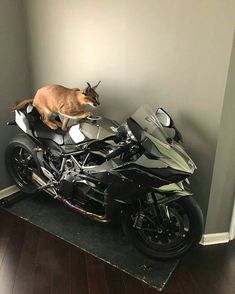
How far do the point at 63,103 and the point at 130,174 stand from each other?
0.63 metres

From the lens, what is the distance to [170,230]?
1.82m

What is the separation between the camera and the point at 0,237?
2072 millimetres

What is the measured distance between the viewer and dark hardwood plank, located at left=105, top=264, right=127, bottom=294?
1686 mm

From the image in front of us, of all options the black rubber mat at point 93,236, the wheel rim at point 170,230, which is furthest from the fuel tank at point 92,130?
the black rubber mat at point 93,236

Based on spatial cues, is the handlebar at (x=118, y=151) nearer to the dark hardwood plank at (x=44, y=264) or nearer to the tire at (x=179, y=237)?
the tire at (x=179, y=237)

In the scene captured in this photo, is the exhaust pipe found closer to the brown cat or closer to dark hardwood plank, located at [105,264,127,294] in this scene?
dark hardwood plank, located at [105,264,127,294]

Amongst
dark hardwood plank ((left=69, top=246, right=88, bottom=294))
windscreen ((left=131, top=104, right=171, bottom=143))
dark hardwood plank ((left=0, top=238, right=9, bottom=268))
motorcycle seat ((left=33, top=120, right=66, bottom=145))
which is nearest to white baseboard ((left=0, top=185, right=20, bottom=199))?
dark hardwood plank ((left=0, top=238, right=9, bottom=268))

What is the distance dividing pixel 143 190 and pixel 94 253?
0.58 metres

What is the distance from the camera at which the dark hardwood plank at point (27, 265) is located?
169 centimetres

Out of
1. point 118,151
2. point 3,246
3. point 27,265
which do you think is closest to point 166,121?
point 118,151

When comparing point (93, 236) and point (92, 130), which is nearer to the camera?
point (92, 130)

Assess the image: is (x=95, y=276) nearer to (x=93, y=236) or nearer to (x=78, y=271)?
(x=78, y=271)

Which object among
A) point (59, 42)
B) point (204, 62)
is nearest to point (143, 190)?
point (204, 62)

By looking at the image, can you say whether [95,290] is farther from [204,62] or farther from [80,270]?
[204,62]
